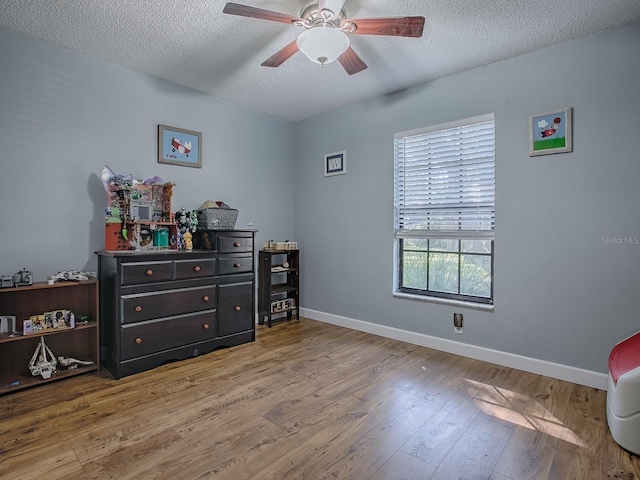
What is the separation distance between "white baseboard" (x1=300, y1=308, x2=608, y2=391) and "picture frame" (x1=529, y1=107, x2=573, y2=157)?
5.32 feet

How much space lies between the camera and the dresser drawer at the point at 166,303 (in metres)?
2.58

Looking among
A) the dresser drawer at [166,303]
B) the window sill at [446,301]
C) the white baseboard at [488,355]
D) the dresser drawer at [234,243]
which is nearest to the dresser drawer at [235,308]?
the dresser drawer at [166,303]

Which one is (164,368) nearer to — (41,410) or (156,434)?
(41,410)

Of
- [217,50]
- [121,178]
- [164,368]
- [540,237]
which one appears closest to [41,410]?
[164,368]

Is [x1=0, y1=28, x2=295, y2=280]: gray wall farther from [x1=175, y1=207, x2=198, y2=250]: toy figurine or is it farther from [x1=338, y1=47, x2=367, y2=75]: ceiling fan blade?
[x1=338, y1=47, x2=367, y2=75]: ceiling fan blade

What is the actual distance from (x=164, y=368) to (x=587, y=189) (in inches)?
137

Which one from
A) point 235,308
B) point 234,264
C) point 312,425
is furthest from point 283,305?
point 312,425

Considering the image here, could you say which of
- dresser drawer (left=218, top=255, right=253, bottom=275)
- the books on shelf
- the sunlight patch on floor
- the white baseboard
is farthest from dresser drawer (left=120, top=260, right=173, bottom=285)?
the sunlight patch on floor

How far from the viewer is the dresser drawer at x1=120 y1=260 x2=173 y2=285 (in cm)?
256

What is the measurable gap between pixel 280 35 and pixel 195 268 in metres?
1.97

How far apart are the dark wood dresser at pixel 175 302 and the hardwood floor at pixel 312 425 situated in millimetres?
176

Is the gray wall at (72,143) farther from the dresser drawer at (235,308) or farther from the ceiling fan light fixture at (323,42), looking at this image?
the ceiling fan light fixture at (323,42)

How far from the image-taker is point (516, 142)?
109 inches

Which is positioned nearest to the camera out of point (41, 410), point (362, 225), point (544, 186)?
point (41, 410)
